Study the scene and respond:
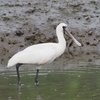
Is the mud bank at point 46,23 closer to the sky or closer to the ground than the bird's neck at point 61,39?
closer to the ground

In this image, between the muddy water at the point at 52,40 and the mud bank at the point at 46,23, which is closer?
the muddy water at the point at 52,40

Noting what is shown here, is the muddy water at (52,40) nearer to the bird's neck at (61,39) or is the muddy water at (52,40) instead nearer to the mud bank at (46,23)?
the mud bank at (46,23)

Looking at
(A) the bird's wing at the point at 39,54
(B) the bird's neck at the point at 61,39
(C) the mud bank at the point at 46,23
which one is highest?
(B) the bird's neck at the point at 61,39

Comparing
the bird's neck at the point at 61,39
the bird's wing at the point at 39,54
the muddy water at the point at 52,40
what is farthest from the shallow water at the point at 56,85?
the bird's neck at the point at 61,39

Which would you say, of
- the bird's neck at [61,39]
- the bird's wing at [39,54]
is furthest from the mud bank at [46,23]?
the bird's wing at [39,54]

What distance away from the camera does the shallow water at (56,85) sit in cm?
1214

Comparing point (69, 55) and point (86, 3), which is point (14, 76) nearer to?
point (69, 55)

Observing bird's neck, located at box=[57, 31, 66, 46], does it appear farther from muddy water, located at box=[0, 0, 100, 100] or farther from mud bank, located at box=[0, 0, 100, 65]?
mud bank, located at box=[0, 0, 100, 65]

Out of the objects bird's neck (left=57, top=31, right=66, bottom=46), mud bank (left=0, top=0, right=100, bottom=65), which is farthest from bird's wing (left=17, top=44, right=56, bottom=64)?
mud bank (left=0, top=0, right=100, bottom=65)

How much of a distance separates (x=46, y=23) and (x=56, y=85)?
9.40 m

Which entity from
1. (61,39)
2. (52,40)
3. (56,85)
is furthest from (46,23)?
(56,85)

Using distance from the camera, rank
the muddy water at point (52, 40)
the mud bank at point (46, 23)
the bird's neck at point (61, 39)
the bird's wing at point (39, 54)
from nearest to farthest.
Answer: the muddy water at point (52, 40), the bird's wing at point (39, 54), the bird's neck at point (61, 39), the mud bank at point (46, 23)

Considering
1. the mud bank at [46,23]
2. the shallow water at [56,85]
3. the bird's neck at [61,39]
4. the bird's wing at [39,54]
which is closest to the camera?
the shallow water at [56,85]

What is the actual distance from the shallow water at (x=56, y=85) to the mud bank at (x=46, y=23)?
3.89m
